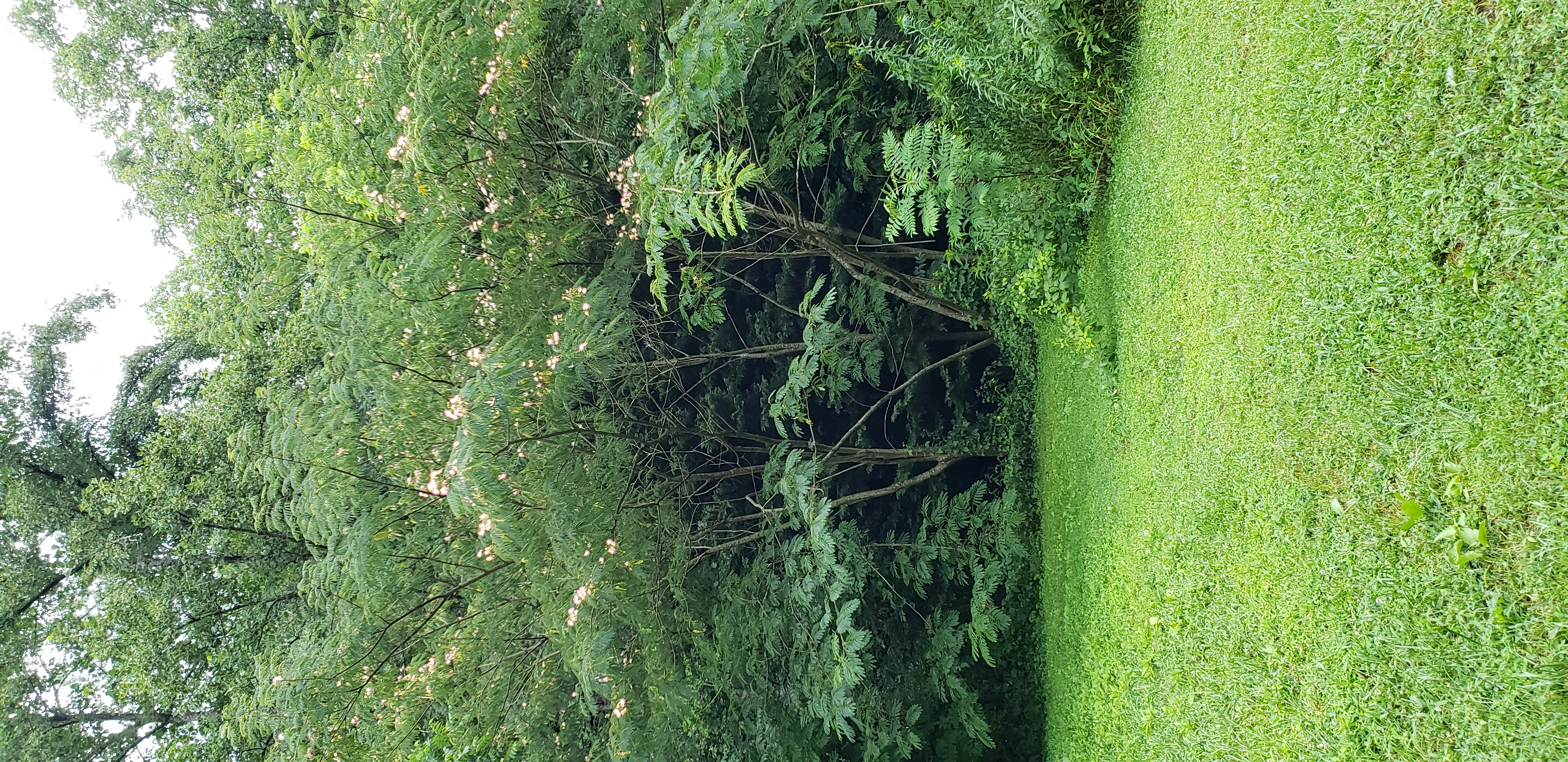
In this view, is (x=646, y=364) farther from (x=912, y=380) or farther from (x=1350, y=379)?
(x=1350, y=379)

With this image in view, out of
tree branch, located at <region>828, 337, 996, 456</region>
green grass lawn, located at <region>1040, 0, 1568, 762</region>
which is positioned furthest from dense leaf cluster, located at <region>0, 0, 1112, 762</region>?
green grass lawn, located at <region>1040, 0, 1568, 762</region>

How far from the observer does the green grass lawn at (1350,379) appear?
2518 millimetres

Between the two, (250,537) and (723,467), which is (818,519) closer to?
(723,467)

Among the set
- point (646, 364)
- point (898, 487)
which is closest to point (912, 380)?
point (898, 487)

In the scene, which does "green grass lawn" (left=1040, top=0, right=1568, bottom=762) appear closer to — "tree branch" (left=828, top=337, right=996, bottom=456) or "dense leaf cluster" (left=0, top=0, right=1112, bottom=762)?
"dense leaf cluster" (left=0, top=0, right=1112, bottom=762)

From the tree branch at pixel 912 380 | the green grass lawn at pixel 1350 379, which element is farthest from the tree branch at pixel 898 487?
the green grass lawn at pixel 1350 379

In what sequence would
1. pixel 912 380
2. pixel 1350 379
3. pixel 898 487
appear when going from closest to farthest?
pixel 1350 379 < pixel 898 487 < pixel 912 380

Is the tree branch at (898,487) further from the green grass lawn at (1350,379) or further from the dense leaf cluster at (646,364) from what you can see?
the green grass lawn at (1350,379)

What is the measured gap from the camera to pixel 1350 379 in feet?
10.4

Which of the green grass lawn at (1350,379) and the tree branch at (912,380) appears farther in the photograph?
the tree branch at (912,380)

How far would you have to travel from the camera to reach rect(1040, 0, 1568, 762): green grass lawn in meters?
2.52

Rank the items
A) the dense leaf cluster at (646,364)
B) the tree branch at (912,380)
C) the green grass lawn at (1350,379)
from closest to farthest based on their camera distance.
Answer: the green grass lawn at (1350,379) → the dense leaf cluster at (646,364) → the tree branch at (912,380)

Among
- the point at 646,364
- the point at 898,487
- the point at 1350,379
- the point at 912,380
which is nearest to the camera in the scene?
the point at 1350,379

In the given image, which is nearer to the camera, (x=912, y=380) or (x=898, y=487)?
(x=898, y=487)
